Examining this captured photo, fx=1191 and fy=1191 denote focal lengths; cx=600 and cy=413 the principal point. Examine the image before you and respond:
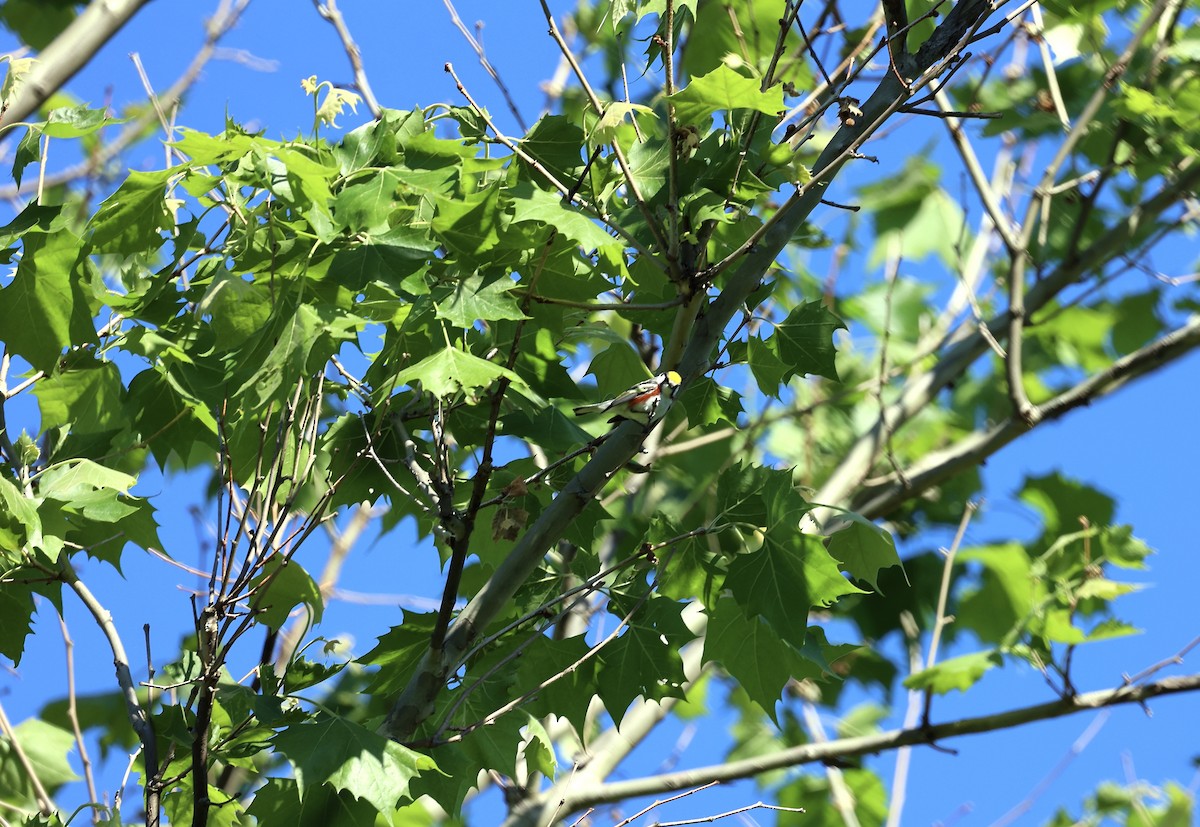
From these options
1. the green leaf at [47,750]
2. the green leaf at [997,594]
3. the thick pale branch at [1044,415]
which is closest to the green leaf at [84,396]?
the green leaf at [47,750]

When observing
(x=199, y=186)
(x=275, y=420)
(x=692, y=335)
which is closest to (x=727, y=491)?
(x=692, y=335)

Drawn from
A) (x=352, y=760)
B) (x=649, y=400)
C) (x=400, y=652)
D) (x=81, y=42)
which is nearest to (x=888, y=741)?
(x=400, y=652)

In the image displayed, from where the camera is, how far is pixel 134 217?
231 centimetres

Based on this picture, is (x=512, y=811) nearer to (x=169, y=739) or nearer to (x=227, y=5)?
(x=169, y=739)

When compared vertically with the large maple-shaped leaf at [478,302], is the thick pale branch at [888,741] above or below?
below

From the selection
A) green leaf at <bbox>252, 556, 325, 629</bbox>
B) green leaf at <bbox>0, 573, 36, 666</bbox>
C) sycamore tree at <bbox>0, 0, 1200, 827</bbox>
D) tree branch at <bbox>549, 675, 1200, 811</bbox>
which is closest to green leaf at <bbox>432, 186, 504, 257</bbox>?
sycamore tree at <bbox>0, 0, 1200, 827</bbox>

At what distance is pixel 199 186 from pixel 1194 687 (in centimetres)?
287

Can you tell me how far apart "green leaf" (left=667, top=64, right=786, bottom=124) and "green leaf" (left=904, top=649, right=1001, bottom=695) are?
2.28 metres

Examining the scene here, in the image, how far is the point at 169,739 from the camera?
242cm

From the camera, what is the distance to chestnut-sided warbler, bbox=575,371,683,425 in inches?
85.0

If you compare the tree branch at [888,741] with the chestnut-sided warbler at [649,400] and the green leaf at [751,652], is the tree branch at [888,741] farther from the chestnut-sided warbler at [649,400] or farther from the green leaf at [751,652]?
the chestnut-sided warbler at [649,400]

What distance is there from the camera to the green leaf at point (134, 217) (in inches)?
88.7

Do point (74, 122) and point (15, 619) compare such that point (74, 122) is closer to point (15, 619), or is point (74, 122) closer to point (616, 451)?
point (15, 619)

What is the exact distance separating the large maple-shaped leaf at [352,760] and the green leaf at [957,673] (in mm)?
2196
